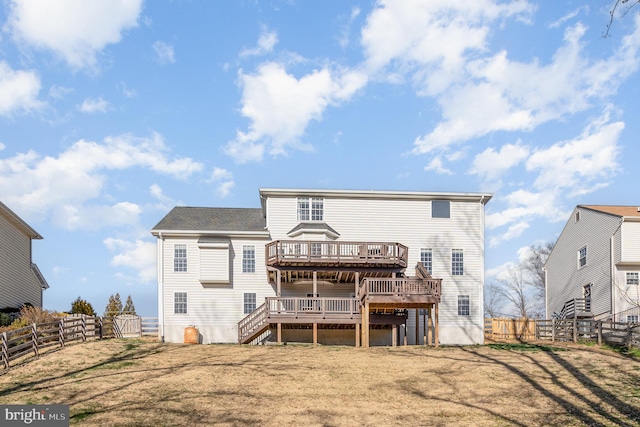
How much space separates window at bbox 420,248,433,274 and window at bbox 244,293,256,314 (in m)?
9.77

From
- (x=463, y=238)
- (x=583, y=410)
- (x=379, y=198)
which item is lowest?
(x=583, y=410)

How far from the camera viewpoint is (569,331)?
105ft

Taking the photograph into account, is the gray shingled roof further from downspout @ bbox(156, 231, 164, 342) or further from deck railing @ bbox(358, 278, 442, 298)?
deck railing @ bbox(358, 278, 442, 298)

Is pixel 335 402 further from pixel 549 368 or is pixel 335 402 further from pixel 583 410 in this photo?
pixel 549 368

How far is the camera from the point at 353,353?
25.2m

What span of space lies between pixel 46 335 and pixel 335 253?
1419 centimetres

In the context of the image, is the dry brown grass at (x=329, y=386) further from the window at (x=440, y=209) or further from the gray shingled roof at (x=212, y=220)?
the window at (x=440, y=209)

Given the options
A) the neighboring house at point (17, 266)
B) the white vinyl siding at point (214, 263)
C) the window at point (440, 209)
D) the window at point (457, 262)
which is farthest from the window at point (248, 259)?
the neighboring house at point (17, 266)

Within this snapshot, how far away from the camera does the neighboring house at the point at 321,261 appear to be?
100 feet

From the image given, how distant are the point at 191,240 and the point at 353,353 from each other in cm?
1237

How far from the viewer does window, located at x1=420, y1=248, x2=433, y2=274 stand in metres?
33.5

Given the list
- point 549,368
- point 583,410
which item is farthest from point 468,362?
point 583,410

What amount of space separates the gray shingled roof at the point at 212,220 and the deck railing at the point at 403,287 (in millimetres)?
8047

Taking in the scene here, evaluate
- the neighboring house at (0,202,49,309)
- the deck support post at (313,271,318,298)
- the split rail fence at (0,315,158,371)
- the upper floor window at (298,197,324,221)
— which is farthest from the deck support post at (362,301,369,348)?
the neighboring house at (0,202,49,309)
